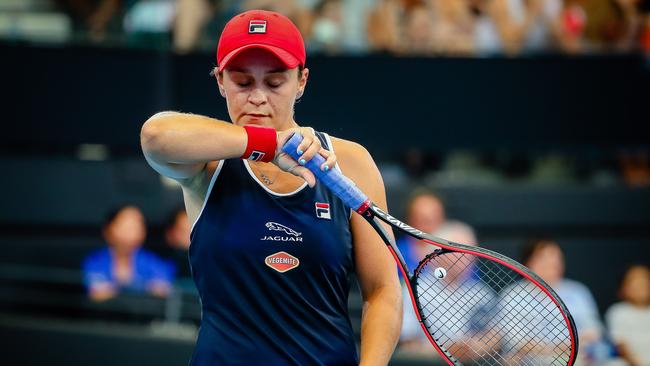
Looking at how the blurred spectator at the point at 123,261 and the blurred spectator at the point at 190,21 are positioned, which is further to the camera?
the blurred spectator at the point at 190,21

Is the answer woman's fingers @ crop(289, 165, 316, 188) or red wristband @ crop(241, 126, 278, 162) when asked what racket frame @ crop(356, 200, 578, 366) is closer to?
woman's fingers @ crop(289, 165, 316, 188)

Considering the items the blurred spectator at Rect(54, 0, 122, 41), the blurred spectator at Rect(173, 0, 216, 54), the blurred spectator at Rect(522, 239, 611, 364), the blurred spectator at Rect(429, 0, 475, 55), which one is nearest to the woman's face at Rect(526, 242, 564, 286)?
the blurred spectator at Rect(522, 239, 611, 364)

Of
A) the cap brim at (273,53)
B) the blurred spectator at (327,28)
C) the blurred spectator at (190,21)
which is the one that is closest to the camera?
the cap brim at (273,53)

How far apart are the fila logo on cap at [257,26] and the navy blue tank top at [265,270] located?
1.24 feet

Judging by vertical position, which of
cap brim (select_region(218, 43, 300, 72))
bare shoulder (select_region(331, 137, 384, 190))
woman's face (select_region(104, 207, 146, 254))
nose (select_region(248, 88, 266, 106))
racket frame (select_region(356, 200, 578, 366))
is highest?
cap brim (select_region(218, 43, 300, 72))

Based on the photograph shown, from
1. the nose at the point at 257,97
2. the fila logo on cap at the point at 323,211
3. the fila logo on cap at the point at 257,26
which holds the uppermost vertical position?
the fila logo on cap at the point at 257,26

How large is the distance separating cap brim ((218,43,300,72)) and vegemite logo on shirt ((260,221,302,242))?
0.46m

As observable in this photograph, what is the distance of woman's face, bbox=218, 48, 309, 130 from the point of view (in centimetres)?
303

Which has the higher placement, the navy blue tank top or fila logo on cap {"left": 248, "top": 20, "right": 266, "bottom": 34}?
fila logo on cap {"left": 248, "top": 20, "right": 266, "bottom": 34}

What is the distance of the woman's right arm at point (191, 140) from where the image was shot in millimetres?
2867

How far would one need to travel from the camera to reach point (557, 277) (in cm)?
772

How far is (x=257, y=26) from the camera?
304cm

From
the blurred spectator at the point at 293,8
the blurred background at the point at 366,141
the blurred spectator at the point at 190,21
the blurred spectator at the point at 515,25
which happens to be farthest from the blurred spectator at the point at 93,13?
the blurred spectator at the point at 515,25

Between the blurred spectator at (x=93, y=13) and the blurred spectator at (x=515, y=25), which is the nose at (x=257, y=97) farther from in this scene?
the blurred spectator at (x=515, y=25)
